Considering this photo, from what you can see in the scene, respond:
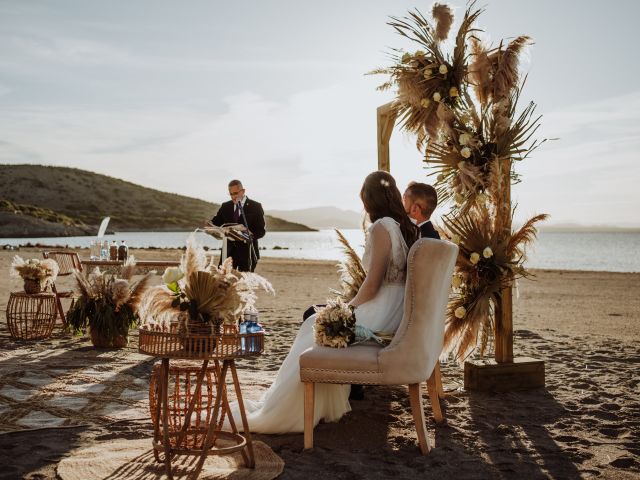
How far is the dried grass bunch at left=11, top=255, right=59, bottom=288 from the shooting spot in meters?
7.58

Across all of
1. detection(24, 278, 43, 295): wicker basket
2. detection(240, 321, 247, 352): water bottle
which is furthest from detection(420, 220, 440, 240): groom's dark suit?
detection(24, 278, 43, 295): wicker basket

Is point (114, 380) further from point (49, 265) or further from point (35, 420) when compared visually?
point (49, 265)

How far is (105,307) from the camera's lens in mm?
7125

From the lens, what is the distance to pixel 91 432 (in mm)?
4062

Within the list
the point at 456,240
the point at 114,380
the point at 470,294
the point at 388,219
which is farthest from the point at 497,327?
the point at 114,380

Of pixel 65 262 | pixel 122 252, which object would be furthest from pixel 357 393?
pixel 65 262

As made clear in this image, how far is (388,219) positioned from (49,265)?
517cm

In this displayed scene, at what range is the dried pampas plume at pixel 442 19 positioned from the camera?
559 cm

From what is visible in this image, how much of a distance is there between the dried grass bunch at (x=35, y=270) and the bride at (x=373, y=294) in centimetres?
437

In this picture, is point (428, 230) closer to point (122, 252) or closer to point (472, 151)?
point (472, 151)

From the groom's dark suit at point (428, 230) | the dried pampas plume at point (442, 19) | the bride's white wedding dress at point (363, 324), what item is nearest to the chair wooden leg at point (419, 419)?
the bride's white wedding dress at point (363, 324)

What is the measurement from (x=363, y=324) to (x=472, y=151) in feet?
6.82

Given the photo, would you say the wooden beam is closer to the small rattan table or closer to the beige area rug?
the beige area rug

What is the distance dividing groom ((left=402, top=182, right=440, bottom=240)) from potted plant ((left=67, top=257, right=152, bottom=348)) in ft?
11.2
